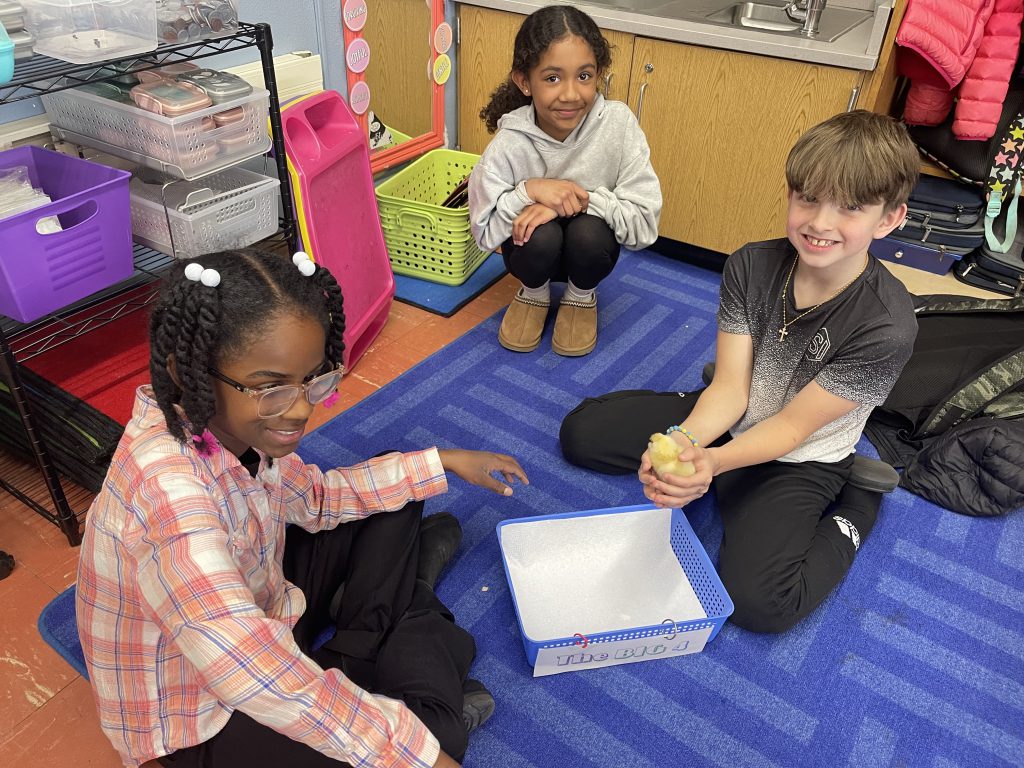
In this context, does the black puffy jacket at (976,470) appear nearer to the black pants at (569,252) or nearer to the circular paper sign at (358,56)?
the black pants at (569,252)

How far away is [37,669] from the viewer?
1228mm

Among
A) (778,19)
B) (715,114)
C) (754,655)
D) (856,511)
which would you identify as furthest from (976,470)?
(778,19)

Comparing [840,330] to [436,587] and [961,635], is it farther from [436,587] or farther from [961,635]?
[436,587]

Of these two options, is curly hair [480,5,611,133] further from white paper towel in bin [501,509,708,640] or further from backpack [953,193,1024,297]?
backpack [953,193,1024,297]

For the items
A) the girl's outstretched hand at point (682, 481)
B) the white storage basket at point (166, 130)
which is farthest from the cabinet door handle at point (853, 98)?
the white storage basket at point (166, 130)

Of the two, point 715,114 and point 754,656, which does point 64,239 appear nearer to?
point 754,656

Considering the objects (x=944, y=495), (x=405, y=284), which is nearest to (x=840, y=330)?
(x=944, y=495)

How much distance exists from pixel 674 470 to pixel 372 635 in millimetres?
555

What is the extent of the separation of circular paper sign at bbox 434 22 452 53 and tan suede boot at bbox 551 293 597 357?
110 cm

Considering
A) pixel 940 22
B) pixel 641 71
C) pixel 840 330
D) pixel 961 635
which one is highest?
pixel 940 22

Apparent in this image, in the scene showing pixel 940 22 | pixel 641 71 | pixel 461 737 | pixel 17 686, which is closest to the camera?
pixel 461 737

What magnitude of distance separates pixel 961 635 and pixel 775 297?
28.2 inches

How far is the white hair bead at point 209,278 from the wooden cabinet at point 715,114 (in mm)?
1821

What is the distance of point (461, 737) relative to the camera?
3.41 ft
